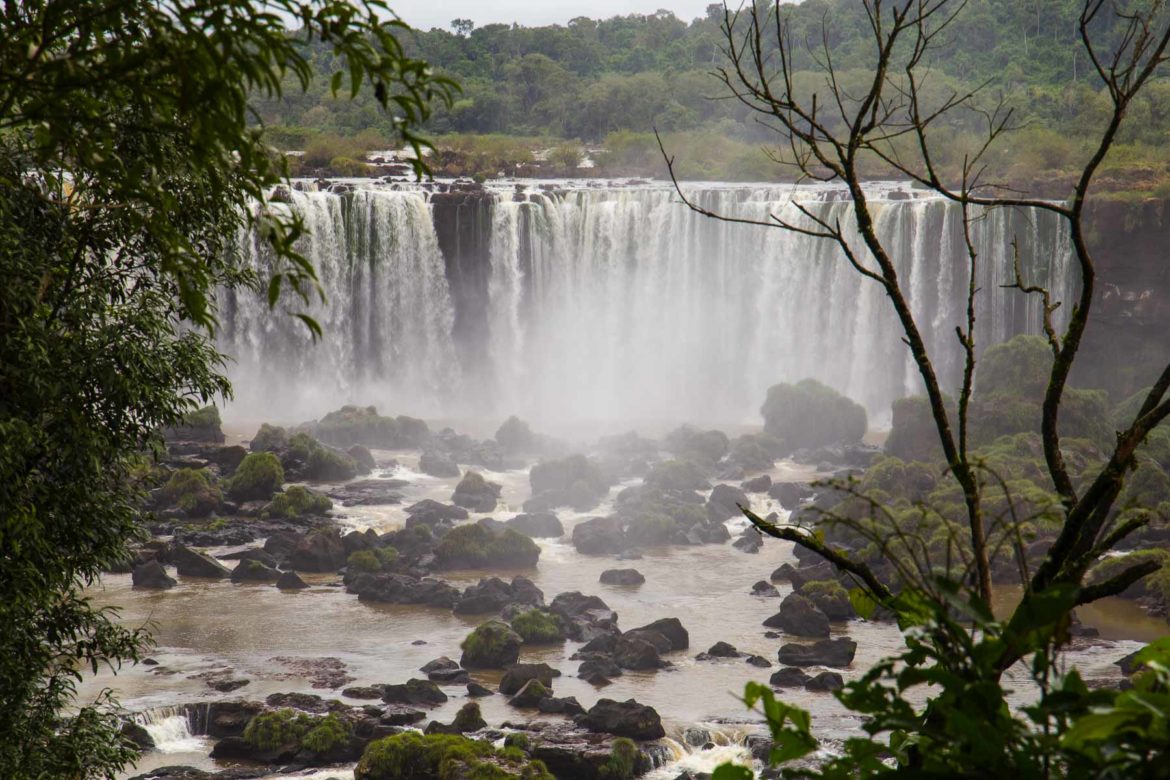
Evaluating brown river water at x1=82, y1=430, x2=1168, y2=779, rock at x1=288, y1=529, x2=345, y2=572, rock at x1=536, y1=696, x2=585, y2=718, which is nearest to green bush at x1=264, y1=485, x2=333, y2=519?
brown river water at x1=82, y1=430, x2=1168, y2=779

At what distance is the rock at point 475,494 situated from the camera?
72.6 feet

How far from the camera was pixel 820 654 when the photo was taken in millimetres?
14953

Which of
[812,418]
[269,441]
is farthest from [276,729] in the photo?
[812,418]

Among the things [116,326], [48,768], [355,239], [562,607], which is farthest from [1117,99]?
[355,239]

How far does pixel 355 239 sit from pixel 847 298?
43.7 feet

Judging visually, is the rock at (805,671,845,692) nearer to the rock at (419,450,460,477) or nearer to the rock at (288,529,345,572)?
the rock at (288,529,345,572)

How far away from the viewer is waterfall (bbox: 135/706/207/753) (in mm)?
12367

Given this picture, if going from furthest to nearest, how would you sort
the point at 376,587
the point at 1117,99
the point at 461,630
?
the point at 376,587 → the point at 461,630 → the point at 1117,99

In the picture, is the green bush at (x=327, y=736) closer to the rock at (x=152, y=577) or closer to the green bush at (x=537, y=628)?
the green bush at (x=537, y=628)

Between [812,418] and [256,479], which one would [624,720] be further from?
[812,418]

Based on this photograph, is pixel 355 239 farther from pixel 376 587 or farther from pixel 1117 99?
pixel 1117 99

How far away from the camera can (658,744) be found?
12188 millimetres

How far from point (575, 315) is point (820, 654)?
2062 centimetres

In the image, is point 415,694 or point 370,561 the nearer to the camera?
point 415,694
